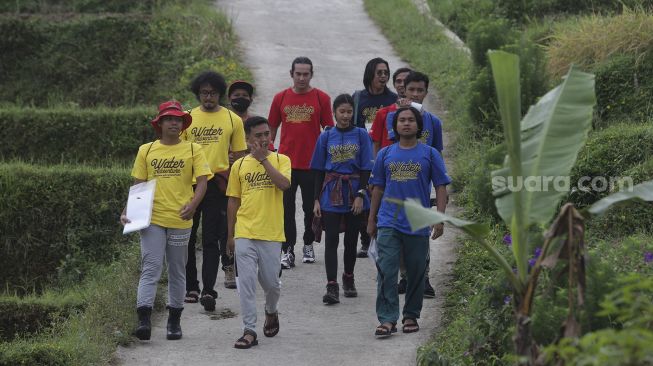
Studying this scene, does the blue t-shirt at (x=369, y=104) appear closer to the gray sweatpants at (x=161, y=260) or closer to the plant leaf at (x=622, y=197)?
the gray sweatpants at (x=161, y=260)

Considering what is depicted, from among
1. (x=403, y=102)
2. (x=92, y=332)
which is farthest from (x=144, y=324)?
(x=403, y=102)

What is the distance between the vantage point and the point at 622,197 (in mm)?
5992

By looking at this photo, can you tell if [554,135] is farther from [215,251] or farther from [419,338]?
[215,251]

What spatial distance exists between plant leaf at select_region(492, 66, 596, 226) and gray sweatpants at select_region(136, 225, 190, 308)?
2.98m

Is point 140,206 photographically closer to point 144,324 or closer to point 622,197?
point 144,324

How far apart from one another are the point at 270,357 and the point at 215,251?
56.6 inches

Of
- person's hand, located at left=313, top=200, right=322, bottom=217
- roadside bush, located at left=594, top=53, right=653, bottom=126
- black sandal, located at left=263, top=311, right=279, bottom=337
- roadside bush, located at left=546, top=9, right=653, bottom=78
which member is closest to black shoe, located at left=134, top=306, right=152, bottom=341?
black sandal, located at left=263, top=311, right=279, bottom=337

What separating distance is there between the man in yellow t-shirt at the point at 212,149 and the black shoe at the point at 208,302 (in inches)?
0.8

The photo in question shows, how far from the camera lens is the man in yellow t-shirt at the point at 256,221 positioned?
8383 mm

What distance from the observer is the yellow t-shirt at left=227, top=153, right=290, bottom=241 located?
8.45 metres

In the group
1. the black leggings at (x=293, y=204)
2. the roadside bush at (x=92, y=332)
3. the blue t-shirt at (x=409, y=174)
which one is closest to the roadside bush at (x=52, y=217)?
the roadside bush at (x=92, y=332)

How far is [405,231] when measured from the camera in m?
8.41

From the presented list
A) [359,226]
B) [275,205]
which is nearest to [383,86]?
[359,226]

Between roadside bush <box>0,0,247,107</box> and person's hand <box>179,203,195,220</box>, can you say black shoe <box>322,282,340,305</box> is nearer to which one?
person's hand <box>179,203,195,220</box>
